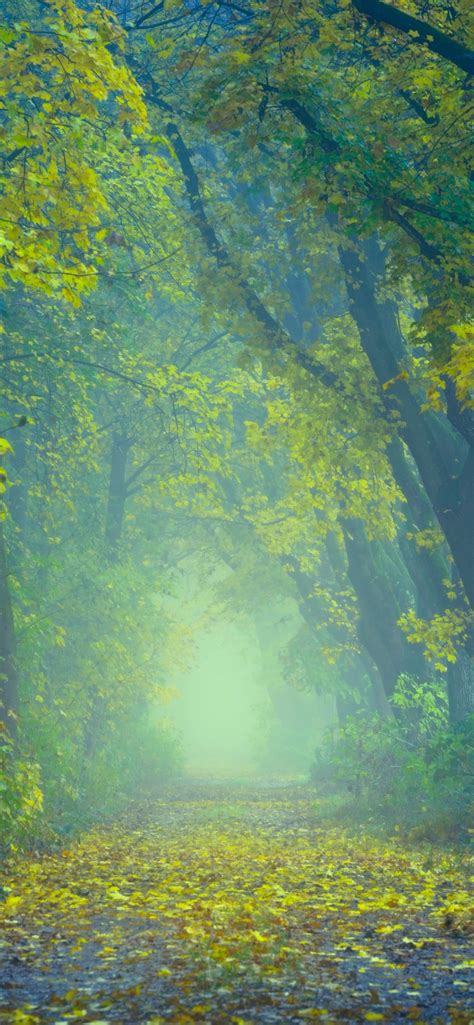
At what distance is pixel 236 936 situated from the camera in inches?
274

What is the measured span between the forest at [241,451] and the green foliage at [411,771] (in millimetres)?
82

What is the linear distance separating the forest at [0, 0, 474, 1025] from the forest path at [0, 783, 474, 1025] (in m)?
0.04

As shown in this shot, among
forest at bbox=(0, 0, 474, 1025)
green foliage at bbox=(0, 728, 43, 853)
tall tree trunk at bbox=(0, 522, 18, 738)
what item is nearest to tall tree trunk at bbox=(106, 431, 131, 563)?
forest at bbox=(0, 0, 474, 1025)

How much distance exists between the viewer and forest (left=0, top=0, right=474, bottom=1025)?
272 inches

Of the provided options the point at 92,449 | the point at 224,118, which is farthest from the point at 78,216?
the point at 92,449

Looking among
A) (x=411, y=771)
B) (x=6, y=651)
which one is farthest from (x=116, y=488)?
(x=411, y=771)

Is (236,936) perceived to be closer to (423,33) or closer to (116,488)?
(423,33)

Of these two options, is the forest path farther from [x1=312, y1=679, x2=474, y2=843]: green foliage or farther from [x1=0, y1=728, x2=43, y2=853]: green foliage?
[x1=312, y1=679, x2=474, y2=843]: green foliage

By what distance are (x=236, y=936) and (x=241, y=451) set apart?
72.2 ft

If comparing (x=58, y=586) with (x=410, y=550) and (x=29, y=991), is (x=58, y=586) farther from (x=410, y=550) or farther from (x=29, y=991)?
(x=29, y=991)

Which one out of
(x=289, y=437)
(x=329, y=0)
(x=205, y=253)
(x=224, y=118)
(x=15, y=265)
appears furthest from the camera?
(x=289, y=437)

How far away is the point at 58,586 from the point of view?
22.4 meters

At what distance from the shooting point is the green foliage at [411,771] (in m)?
13.6

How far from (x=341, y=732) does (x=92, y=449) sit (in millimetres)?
9863
